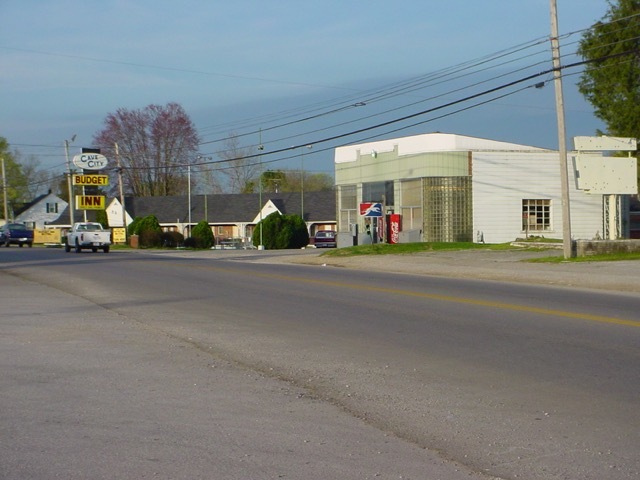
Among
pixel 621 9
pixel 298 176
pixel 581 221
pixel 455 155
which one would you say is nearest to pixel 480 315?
pixel 455 155

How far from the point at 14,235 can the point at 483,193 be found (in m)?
38.9

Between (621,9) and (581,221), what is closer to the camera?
(581,221)

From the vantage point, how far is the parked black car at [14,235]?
69000 millimetres

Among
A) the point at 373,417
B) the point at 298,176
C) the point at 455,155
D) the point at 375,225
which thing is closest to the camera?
the point at 373,417

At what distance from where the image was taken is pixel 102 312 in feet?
54.7

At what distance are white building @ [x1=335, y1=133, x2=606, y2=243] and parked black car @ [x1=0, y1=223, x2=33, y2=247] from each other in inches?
1350

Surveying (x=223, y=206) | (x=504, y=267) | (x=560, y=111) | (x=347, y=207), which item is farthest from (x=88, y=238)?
(x=223, y=206)

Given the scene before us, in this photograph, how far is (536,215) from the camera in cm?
4747

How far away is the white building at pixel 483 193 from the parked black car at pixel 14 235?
34.3 meters

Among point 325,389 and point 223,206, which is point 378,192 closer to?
point 223,206

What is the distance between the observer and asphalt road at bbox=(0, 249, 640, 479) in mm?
6547

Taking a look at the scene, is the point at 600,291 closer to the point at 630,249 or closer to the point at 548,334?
the point at 548,334

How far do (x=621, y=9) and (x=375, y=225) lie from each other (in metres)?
18.7

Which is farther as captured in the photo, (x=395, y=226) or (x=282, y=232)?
(x=282, y=232)
